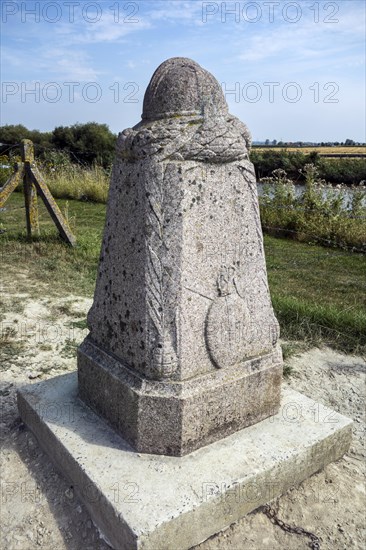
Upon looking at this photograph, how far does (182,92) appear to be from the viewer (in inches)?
90.5

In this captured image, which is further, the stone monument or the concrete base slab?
the stone monument

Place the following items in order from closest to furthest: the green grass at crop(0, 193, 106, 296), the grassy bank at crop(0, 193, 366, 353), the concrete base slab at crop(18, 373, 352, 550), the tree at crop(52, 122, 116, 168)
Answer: the concrete base slab at crop(18, 373, 352, 550) < the grassy bank at crop(0, 193, 366, 353) < the green grass at crop(0, 193, 106, 296) < the tree at crop(52, 122, 116, 168)

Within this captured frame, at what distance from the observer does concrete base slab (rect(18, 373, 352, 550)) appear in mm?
2055

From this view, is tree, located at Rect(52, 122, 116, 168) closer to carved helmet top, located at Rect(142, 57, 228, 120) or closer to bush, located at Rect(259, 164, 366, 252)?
bush, located at Rect(259, 164, 366, 252)

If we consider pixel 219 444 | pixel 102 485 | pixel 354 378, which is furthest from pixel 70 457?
pixel 354 378

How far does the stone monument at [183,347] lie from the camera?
2.23 metres

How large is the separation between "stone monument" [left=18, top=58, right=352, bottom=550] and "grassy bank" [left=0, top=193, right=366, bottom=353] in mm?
1930

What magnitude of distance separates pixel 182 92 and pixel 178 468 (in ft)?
5.97

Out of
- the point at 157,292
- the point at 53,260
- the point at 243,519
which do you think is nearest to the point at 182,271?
the point at 157,292

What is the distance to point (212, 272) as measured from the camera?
241 cm

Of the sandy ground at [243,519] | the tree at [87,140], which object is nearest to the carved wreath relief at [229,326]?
the sandy ground at [243,519]

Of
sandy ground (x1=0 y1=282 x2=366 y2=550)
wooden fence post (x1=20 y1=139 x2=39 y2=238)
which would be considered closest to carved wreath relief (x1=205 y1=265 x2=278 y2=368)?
sandy ground (x1=0 y1=282 x2=366 y2=550)

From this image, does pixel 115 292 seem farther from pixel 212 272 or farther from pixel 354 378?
pixel 354 378

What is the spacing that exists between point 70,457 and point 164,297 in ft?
3.07
